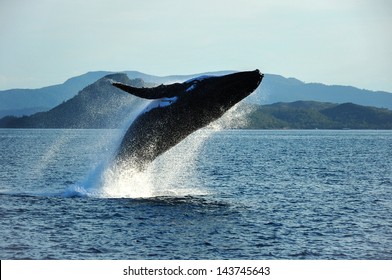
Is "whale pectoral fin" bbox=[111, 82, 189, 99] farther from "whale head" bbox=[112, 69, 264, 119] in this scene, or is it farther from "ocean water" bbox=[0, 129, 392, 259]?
"ocean water" bbox=[0, 129, 392, 259]

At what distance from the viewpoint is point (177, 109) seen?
24188 millimetres

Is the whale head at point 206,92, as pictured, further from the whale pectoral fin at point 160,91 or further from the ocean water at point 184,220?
the ocean water at point 184,220

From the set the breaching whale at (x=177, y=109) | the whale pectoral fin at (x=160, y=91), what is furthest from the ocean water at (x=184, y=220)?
the whale pectoral fin at (x=160, y=91)

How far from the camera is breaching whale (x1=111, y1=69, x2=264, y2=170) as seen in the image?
74.2 feet

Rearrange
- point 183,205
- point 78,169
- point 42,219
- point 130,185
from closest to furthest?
point 42,219 → point 183,205 → point 130,185 → point 78,169

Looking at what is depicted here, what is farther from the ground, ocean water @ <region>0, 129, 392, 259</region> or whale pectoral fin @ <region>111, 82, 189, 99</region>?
whale pectoral fin @ <region>111, 82, 189, 99</region>

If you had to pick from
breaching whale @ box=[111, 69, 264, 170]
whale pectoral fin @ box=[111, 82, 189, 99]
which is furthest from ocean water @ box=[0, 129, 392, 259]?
whale pectoral fin @ box=[111, 82, 189, 99]

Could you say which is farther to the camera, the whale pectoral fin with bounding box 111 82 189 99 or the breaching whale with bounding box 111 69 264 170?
the breaching whale with bounding box 111 69 264 170

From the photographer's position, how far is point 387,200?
33250mm
